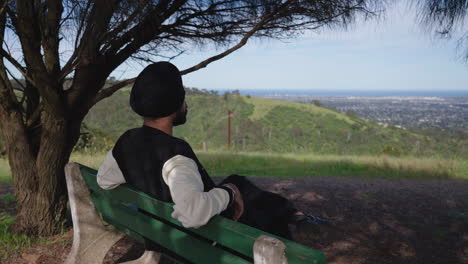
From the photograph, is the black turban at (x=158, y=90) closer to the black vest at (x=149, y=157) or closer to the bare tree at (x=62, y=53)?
the black vest at (x=149, y=157)

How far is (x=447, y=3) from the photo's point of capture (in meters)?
2.90

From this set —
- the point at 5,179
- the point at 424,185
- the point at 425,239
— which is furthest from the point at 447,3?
the point at 5,179

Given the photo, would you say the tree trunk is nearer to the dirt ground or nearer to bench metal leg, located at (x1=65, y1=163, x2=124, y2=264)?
the dirt ground

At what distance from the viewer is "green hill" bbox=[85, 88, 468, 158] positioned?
46.7m

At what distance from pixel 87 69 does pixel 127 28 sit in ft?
1.29

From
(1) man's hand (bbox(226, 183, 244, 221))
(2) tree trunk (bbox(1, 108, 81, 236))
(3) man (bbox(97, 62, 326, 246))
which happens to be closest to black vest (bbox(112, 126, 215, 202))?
(3) man (bbox(97, 62, 326, 246))

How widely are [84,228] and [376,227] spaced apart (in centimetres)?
266

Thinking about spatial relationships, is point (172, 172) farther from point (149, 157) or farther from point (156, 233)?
point (156, 233)

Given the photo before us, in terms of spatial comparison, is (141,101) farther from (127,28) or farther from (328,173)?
(328,173)

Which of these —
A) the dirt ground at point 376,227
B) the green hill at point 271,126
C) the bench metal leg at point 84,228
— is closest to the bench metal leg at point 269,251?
the bench metal leg at point 84,228

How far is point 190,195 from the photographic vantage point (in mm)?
1284

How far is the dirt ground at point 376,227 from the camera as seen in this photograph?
10.2 ft

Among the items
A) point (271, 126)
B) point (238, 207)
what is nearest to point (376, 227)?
point (238, 207)

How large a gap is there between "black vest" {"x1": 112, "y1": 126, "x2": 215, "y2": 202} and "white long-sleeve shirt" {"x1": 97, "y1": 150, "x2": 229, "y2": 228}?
0.17 ft
